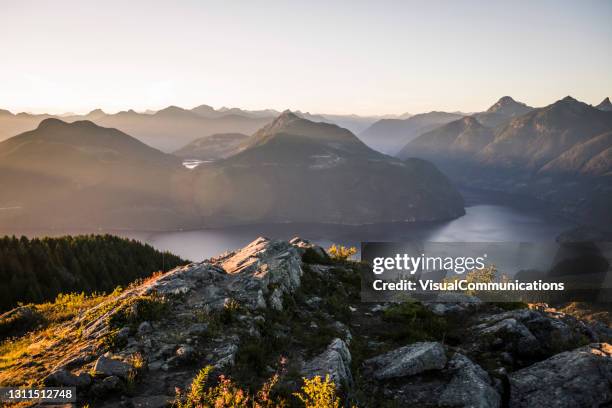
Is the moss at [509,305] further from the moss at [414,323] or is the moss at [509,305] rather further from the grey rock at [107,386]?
the grey rock at [107,386]

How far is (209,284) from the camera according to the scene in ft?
56.4

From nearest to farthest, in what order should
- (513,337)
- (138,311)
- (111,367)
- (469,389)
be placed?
(111,367) < (469,389) < (138,311) < (513,337)

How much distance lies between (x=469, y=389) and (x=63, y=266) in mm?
65168

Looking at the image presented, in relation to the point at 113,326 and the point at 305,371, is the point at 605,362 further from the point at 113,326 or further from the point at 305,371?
the point at 113,326

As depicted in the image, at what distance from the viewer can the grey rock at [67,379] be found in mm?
10430

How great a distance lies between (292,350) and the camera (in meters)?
13.7

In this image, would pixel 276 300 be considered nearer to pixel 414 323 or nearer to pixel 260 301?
pixel 260 301

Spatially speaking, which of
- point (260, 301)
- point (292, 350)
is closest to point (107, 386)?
point (292, 350)

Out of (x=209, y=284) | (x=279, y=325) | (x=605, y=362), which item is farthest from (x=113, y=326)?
(x=605, y=362)

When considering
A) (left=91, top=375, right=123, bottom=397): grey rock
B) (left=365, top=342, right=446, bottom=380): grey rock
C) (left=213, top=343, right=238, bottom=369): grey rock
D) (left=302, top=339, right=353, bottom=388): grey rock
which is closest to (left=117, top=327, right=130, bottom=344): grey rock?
(left=91, top=375, right=123, bottom=397): grey rock

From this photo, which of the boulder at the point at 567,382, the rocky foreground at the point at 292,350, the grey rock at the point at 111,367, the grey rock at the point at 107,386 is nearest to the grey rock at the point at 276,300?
the rocky foreground at the point at 292,350

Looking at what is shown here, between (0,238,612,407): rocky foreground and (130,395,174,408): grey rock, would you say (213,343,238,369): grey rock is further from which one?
(130,395,174,408): grey rock

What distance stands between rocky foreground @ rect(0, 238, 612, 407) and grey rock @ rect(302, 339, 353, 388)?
0.16ft

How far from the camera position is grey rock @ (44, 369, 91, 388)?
1043 centimetres
